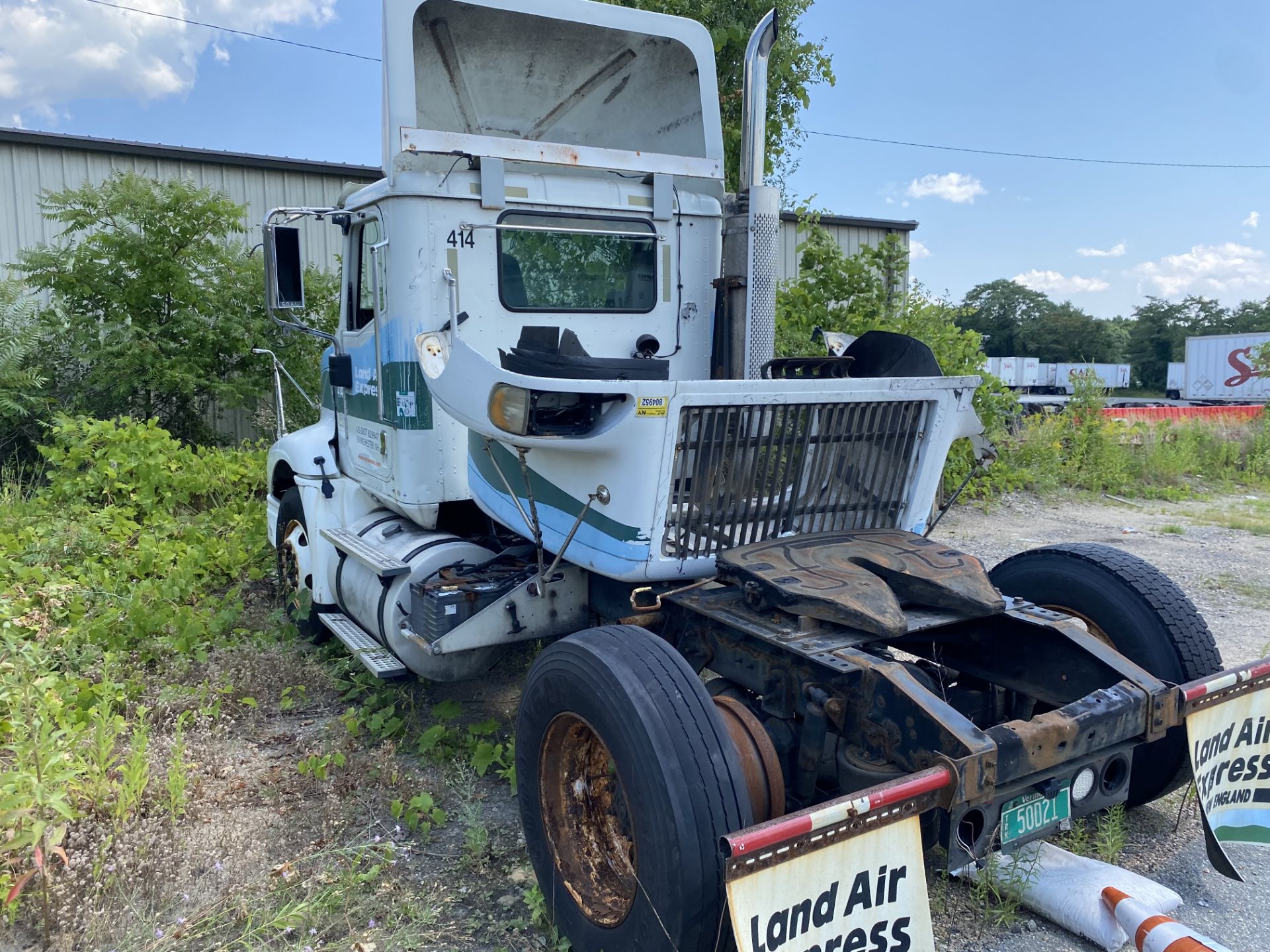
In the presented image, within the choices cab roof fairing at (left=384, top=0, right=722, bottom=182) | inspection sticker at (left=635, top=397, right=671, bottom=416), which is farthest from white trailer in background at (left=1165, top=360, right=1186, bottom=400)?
inspection sticker at (left=635, top=397, right=671, bottom=416)

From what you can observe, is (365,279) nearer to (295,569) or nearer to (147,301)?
(295,569)

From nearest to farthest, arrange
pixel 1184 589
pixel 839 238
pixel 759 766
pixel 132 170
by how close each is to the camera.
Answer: pixel 759 766, pixel 1184 589, pixel 132 170, pixel 839 238

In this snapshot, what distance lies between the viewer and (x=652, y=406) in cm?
305

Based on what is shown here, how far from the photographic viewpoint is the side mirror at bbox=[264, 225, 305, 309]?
196 inches

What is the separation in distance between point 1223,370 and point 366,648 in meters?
42.6

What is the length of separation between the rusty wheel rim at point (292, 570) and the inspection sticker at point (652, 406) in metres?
3.45

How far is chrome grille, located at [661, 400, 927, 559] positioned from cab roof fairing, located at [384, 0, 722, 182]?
199 centimetres

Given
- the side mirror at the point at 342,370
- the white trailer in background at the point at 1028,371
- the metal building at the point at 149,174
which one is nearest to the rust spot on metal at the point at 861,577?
the side mirror at the point at 342,370

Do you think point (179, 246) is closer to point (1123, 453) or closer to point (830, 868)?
point (830, 868)

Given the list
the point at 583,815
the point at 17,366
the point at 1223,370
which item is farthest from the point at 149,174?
the point at 1223,370

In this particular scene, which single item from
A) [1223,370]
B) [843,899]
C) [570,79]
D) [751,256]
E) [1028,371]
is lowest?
[843,899]

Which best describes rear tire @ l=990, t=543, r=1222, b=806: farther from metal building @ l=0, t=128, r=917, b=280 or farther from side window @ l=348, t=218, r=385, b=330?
metal building @ l=0, t=128, r=917, b=280

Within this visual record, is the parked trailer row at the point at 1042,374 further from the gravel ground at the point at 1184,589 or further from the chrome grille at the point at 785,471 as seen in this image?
the chrome grille at the point at 785,471

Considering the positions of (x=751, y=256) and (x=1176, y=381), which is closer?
(x=751, y=256)
